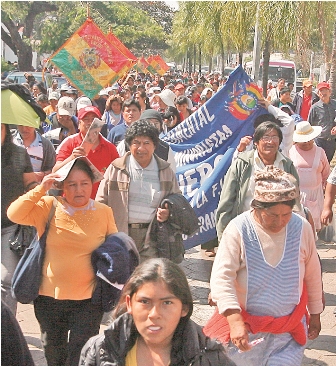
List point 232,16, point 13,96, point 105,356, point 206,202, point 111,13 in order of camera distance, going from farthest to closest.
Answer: point 111,13
point 232,16
point 206,202
point 13,96
point 105,356

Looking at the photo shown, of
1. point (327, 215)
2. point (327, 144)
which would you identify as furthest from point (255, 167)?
point (327, 144)

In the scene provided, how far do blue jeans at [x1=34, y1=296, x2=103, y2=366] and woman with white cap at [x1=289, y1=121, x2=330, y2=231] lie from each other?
3327 millimetres

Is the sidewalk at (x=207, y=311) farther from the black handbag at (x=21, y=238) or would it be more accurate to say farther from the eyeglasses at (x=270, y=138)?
the eyeglasses at (x=270, y=138)

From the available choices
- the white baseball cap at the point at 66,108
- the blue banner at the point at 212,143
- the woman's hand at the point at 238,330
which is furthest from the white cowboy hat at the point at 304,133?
the woman's hand at the point at 238,330

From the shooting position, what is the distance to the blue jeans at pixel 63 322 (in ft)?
12.9

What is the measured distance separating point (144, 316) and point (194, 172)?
15.0 feet

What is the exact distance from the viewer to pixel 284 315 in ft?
11.5

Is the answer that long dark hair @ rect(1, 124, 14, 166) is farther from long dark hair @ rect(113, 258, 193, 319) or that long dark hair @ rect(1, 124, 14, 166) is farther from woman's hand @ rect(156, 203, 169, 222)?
long dark hair @ rect(113, 258, 193, 319)

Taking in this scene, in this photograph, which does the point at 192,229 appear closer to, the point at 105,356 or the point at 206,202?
the point at 206,202

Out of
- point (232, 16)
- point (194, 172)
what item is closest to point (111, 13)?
point (232, 16)

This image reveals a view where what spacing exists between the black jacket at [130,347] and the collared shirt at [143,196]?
7.84ft

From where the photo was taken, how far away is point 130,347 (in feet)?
8.84

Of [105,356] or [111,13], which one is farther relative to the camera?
[111,13]

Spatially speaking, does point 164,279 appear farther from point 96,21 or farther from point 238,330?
point 96,21
